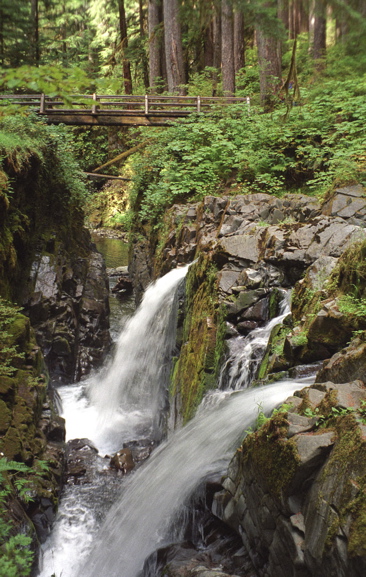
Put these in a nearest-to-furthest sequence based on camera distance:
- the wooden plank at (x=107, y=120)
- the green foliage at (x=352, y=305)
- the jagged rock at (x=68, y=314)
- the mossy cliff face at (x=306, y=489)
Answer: the mossy cliff face at (x=306, y=489), the green foliage at (x=352, y=305), the jagged rock at (x=68, y=314), the wooden plank at (x=107, y=120)

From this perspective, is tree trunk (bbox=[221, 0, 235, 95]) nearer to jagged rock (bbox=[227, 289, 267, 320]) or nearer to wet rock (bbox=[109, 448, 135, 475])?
jagged rock (bbox=[227, 289, 267, 320])

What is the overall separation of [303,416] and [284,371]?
1886 millimetres

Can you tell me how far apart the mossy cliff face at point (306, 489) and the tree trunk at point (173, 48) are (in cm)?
1697

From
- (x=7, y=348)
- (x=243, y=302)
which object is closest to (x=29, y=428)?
(x=7, y=348)

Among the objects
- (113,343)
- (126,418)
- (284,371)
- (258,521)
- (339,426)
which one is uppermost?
(339,426)

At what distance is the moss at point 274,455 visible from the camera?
3.28 meters

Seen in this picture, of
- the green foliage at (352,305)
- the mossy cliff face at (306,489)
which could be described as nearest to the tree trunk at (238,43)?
the green foliage at (352,305)

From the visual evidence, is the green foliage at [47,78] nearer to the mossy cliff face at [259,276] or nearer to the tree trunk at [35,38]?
the mossy cliff face at [259,276]

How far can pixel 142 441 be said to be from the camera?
884cm

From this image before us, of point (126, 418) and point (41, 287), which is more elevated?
point (41, 287)

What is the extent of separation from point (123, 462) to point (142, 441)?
0.95 metres

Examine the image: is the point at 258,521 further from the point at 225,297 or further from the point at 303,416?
the point at 225,297

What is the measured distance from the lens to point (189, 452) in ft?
17.5

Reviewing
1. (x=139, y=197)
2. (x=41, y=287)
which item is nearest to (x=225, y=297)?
(x=41, y=287)
